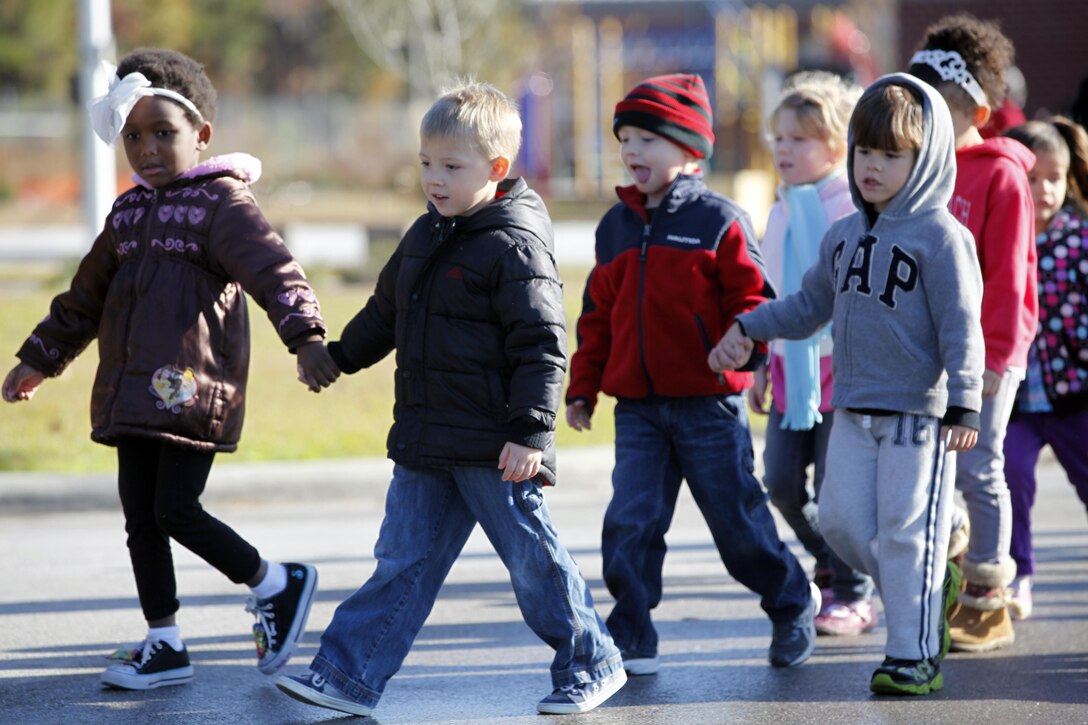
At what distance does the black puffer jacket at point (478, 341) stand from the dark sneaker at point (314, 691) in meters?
0.66

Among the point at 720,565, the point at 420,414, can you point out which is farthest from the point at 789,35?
the point at 420,414

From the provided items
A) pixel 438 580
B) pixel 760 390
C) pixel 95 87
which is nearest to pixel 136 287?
pixel 438 580

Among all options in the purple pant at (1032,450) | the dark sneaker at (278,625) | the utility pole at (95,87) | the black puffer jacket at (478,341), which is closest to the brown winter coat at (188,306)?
the black puffer jacket at (478,341)

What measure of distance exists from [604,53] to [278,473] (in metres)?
30.2

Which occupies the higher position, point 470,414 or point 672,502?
point 470,414

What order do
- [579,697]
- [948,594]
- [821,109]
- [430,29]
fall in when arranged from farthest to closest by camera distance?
[430,29] → [821,109] → [948,594] → [579,697]

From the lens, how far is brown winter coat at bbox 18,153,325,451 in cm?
451

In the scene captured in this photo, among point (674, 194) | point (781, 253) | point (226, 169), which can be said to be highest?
point (226, 169)

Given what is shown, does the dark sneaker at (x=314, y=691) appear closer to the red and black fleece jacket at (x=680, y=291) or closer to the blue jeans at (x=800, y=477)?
the red and black fleece jacket at (x=680, y=291)

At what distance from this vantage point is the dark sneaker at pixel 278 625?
15.5 feet

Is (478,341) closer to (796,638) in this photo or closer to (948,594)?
(796,638)

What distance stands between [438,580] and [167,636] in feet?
3.18

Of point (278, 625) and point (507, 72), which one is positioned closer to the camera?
point (278, 625)

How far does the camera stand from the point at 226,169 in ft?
15.6
